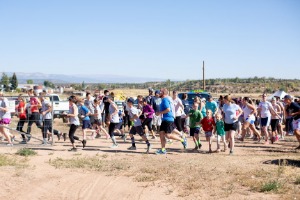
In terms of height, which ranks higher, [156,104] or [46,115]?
[156,104]

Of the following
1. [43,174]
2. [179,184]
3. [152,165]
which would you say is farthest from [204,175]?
[43,174]

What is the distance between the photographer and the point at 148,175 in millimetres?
9555

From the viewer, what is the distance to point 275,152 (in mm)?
12734

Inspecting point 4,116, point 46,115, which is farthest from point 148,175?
point 4,116

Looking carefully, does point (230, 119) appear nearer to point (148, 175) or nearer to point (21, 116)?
point (148, 175)

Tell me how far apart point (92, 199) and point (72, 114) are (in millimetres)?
5248

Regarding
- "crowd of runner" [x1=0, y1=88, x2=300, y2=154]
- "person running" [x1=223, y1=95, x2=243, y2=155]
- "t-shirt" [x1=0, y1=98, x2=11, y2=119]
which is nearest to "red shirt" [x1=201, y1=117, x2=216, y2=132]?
"crowd of runner" [x1=0, y1=88, x2=300, y2=154]

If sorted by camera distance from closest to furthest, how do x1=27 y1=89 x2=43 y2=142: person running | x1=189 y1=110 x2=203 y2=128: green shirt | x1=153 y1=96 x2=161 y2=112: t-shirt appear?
x1=189 y1=110 x2=203 y2=128: green shirt, x1=27 y1=89 x2=43 y2=142: person running, x1=153 y1=96 x2=161 y2=112: t-shirt

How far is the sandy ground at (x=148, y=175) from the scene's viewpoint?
8148mm

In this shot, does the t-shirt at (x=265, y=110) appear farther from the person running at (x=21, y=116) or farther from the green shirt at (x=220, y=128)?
the person running at (x=21, y=116)

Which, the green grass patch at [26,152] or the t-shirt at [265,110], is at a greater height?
the t-shirt at [265,110]

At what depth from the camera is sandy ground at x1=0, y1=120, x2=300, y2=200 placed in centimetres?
815

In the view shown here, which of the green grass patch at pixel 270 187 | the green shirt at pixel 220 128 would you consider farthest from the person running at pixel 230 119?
the green grass patch at pixel 270 187

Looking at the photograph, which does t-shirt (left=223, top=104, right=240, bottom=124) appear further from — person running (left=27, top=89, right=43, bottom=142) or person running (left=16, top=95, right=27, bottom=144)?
person running (left=16, top=95, right=27, bottom=144)
